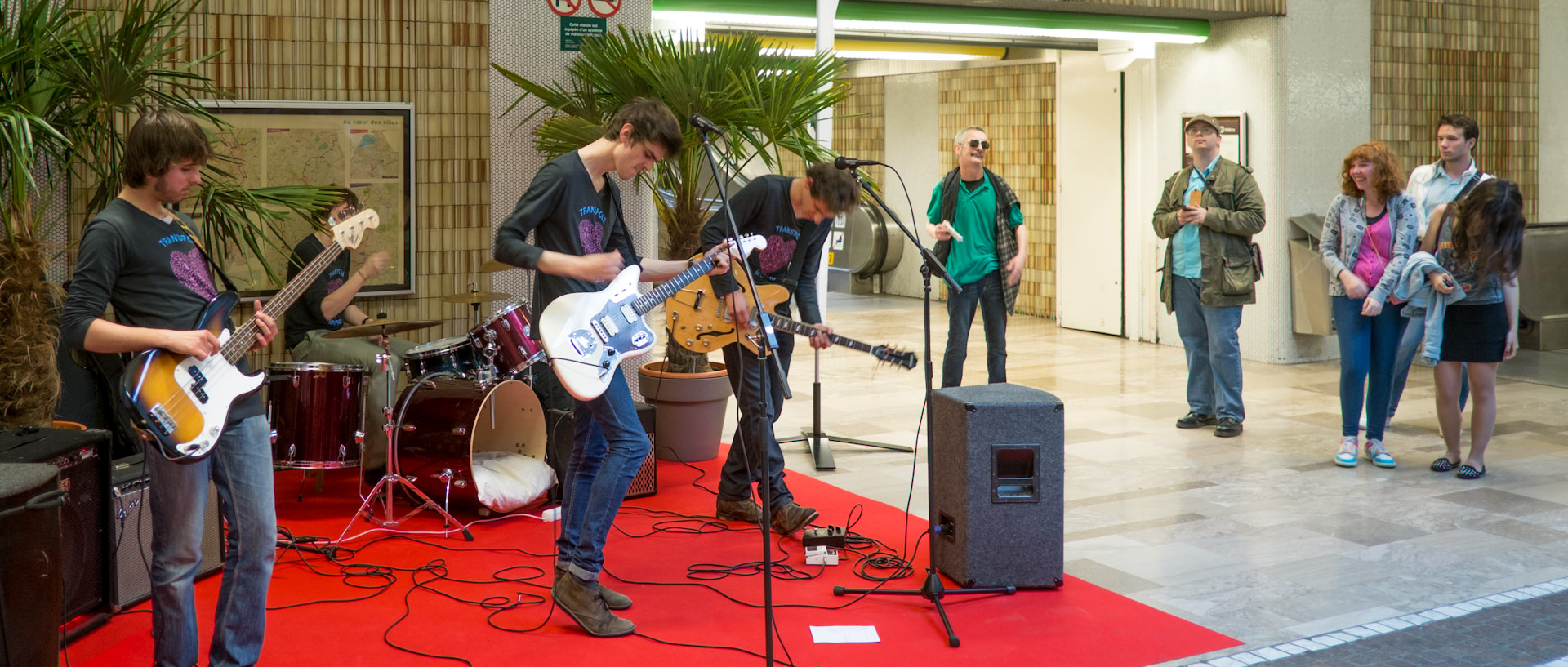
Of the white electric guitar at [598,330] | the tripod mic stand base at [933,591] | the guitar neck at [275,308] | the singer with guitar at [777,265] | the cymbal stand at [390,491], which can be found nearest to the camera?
the guitar neck at [275,308]

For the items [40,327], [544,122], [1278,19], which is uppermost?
[1278,19]

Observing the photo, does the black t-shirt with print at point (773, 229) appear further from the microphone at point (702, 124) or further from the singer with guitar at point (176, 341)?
the singer with guitar at point (176, 341)

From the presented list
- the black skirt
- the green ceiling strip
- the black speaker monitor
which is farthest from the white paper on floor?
the green ceiling strip

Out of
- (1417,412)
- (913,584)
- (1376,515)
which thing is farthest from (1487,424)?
(913,584)

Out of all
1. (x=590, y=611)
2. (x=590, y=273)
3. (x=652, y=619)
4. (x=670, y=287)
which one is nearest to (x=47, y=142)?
(x=590, y=273)

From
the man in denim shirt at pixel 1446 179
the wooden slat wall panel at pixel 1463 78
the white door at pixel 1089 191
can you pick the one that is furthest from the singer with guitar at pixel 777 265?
the wooden slat wall panel at pixel 1463 78

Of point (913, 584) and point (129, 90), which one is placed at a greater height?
point (129, 90)

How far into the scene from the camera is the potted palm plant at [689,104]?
18.7ft

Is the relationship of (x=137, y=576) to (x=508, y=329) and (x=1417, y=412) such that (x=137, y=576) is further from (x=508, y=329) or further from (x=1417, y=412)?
(x=1417, y=412)

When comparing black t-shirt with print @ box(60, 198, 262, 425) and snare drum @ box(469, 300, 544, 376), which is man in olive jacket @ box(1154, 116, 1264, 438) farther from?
black t-shirt with print @ box(60, 198, 262, 425)

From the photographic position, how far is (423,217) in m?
6.39

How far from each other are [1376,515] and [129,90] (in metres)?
4.86

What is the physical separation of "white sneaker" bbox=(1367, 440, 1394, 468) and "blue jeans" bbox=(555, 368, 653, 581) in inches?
153

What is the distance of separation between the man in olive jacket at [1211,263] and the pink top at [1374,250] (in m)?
0.74
